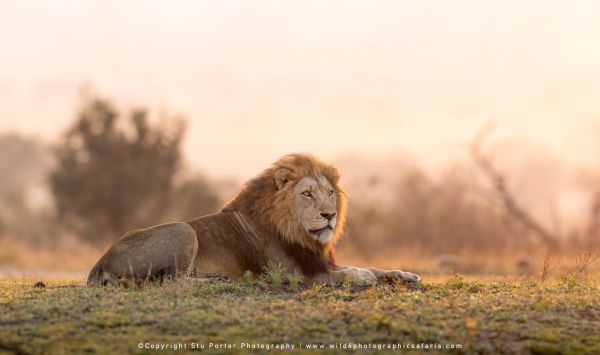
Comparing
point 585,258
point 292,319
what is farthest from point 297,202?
point 585,258

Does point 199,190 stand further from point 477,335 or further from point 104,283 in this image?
point 477,335

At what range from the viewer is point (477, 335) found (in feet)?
23.4

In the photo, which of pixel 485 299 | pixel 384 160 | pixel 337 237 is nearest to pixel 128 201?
pixel 337 237

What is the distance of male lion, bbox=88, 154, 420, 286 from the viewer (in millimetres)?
9445

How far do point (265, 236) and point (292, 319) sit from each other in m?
2.74

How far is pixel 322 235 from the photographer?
1002cm

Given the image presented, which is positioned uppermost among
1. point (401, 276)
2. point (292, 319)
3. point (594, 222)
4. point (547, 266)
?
point (594, 222)

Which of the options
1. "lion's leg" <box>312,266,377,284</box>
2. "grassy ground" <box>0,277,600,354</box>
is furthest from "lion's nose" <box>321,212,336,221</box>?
"grassy ground" <box>0,277,600,354</box>

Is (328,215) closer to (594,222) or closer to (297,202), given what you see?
(297,202)

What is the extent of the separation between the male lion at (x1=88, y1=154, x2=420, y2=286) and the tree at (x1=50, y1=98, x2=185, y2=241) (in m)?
20.6

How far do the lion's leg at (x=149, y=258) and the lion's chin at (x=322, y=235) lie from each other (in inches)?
51.8

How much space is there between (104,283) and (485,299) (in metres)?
3.81

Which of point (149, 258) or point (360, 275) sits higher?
point (149, 258)

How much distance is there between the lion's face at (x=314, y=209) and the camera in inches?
394
